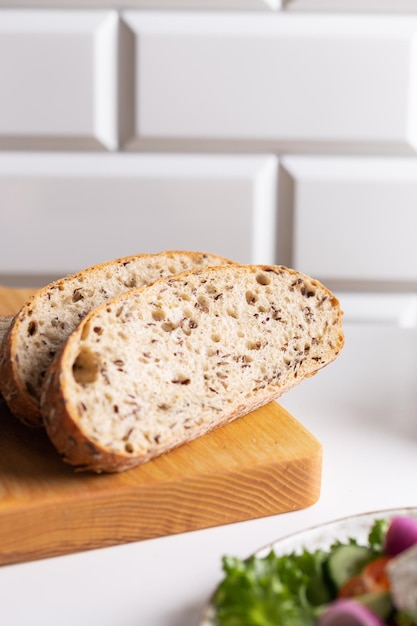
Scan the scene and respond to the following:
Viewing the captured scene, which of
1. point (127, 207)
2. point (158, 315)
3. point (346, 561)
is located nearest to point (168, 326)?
point (158, 315)

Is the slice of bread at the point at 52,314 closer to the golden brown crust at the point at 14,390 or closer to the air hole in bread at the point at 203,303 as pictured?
the golden brown crust at the point at 14,390

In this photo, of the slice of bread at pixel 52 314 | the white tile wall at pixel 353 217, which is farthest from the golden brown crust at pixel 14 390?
the white tile wall at pixel 353 217

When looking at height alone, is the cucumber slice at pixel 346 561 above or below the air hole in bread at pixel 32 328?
below

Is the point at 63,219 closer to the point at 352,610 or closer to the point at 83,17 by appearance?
the point at 83,17

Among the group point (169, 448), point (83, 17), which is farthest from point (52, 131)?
point (169, 448)

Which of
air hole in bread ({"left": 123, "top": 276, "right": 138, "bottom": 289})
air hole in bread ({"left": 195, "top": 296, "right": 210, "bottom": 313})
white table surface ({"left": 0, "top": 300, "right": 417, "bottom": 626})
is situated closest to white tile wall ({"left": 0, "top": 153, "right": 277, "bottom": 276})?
white table surface ({"left": 0, "top": 300, "right": 417, "bottom": 626})

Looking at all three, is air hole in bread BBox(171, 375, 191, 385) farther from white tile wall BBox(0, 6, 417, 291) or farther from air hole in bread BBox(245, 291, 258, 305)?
white tile wall BBox(0, 6, 417, 291)
